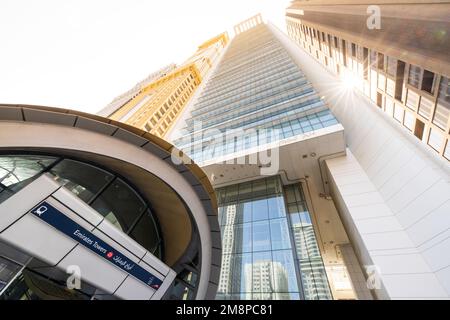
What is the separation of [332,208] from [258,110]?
12.6 metres

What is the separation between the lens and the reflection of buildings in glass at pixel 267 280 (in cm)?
944

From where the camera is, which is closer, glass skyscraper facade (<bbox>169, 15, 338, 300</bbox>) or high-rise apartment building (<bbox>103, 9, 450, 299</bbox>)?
high-rise apartment building (<bbox>103, 9, 450, 299</bbox>)

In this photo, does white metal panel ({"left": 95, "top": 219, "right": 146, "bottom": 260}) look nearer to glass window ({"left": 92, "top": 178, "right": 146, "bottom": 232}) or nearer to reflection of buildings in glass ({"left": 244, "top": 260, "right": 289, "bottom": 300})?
glass window ({"left": 92, "top": 178, "right": 146, "bottom": 232})

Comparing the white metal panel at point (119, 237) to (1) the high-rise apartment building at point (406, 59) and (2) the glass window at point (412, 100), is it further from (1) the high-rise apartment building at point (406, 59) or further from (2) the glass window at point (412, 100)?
(2) the glass window at point (412, 100)

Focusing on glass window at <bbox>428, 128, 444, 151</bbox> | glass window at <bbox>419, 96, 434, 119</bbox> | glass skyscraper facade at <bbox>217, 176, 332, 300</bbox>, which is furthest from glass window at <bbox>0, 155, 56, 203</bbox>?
glass window at <bbox>428, 128, 444, 151</bbox>

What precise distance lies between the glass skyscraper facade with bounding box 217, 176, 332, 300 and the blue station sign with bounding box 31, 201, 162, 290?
7115mm

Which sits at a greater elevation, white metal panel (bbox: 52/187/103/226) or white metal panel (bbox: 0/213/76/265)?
white metal panel (bbox: 52/187/103/226)

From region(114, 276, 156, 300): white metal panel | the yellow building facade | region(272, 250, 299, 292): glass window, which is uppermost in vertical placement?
the yellow building facade

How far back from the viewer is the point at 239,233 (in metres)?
13.1

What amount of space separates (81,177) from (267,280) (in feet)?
31.3

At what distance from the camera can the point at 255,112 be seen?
22.5 m

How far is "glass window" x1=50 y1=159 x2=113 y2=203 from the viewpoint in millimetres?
4483

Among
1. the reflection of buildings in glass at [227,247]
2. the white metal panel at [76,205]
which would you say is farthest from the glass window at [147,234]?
the reflection of buildings in glass at [227,247]

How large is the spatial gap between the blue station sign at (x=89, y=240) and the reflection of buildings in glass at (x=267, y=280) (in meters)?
6.87
